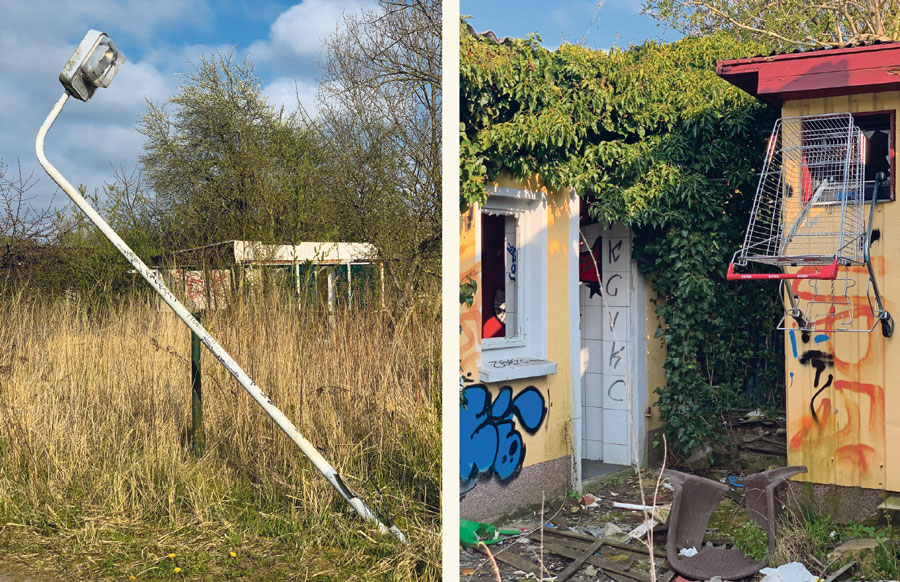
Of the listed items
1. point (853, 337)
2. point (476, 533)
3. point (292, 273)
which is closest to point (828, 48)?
point (853, 337)

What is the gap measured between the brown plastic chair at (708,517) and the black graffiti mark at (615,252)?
47cm

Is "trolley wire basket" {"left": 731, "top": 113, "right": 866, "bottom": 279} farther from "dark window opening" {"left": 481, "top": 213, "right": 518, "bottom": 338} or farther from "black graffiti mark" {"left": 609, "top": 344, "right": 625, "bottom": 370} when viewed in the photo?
"dark window opening" {"left": 481, "top": 213, "right": 518, "bottom": 338}

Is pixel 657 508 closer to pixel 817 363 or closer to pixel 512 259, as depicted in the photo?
pixel 817 363

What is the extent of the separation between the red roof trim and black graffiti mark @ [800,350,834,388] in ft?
1.76

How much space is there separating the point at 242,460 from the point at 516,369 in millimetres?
2380

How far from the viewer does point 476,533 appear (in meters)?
1.69

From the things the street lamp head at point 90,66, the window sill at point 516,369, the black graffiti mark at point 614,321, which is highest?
the street lamp head at point 90,66

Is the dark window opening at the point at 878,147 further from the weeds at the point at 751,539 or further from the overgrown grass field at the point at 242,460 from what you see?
the overgrown grass field at the point at 242,460

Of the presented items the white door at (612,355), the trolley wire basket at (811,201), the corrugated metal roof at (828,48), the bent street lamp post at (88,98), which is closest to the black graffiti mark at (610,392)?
the white door at (612,355)

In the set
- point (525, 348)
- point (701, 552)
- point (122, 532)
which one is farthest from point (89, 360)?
point (701, 552)

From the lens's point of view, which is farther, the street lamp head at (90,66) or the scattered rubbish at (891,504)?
the street lamp head at (90,66)

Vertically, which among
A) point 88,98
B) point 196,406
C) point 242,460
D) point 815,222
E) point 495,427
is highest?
point 88,98

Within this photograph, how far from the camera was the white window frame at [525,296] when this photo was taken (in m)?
1.59

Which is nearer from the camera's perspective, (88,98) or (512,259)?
(512,259)
